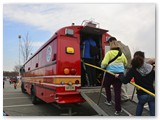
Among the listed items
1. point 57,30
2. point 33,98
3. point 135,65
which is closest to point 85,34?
point 57,30

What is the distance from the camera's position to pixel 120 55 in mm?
4422

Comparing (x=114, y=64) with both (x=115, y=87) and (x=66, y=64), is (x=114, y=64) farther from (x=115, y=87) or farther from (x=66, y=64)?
(x=66, y=64)

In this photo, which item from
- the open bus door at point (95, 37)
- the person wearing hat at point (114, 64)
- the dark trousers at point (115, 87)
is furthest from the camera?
the open bus door at point (95, 37)

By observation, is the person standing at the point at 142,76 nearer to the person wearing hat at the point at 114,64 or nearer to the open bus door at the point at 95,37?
the person wearing hat at the point at 114,64

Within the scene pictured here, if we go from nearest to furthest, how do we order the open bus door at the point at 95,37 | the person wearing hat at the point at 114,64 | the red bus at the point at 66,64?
the person wearing hat at the point at 114,64 → the red bus at the point at 66,64 → the open bus door at the point at 95,37

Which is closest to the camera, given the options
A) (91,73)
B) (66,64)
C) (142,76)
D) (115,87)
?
(142,76)

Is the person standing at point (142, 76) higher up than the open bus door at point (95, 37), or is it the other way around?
the open bus door at point (95, 37)

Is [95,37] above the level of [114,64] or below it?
above

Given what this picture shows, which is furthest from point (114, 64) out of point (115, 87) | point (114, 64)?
point (115, 87)

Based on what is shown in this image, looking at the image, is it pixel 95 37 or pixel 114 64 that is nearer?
pixel 114 64

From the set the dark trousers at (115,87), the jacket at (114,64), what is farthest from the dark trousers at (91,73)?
the jacket at (114,64)

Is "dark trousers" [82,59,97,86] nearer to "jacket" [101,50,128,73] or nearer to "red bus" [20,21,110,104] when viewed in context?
"red bus" [20,21,110,104]

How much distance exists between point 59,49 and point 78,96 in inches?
46.6

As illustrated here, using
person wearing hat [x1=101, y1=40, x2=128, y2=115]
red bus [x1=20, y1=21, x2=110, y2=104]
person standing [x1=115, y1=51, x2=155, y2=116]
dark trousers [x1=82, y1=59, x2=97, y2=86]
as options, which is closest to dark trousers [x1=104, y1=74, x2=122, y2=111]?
person wearing hat [x1=101, y1=40, x2=128, y2=115]
